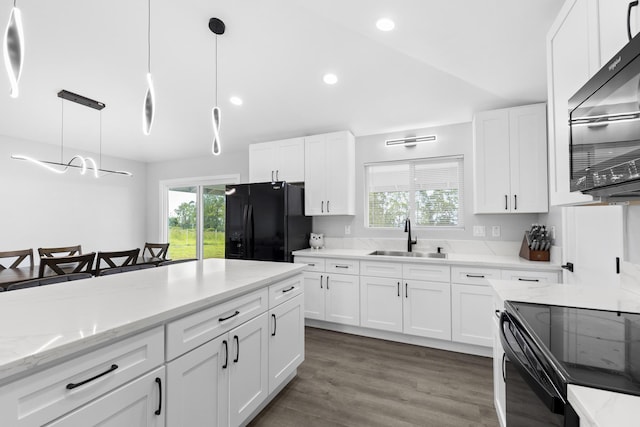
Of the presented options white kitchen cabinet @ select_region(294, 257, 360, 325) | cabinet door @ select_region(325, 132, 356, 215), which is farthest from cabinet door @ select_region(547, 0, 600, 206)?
cabinet door @ select_region(325, 132, 356, 215)

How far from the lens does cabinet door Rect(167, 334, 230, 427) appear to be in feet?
3.97

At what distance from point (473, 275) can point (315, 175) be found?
220 cm

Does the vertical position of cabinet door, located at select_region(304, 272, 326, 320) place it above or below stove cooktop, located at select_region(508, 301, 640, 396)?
below

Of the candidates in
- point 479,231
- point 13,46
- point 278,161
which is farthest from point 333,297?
point 13,46

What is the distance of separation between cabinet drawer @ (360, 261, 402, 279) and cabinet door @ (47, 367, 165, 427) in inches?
91.9

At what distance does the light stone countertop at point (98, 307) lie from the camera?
32.3 inches

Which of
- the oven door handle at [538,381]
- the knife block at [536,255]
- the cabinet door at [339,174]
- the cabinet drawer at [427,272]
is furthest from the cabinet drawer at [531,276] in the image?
the cabinet door at [339,174]

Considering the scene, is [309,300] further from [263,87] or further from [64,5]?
[64,5]

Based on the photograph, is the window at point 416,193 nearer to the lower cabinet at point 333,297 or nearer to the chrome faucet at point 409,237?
the chrome faucet at point 409,237

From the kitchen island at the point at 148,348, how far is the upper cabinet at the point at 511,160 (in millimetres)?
2316

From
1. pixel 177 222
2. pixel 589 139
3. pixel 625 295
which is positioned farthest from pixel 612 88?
pixel 177 222

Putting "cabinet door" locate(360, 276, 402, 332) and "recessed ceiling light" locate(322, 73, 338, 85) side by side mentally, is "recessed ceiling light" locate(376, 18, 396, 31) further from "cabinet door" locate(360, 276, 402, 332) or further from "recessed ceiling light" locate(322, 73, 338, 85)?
"cabinet door" locate(360, 276, 402, 332)

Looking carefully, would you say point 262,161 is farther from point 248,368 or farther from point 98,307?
point 98,307

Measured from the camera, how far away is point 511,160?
279 centimetres
